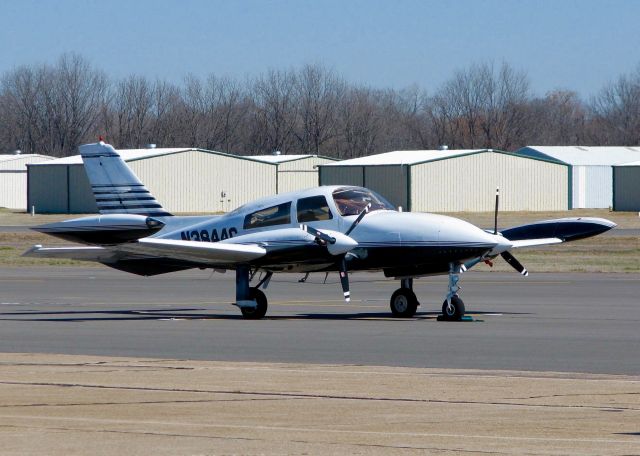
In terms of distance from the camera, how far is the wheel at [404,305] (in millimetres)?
22297

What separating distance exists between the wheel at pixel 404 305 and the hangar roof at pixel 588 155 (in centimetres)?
7220

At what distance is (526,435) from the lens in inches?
368

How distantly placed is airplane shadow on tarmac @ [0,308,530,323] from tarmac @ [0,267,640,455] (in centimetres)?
5

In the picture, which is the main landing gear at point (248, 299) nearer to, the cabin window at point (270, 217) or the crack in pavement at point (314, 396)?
the cabin window at point (270, 217)

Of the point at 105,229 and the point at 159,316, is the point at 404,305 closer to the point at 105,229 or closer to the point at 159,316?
the point at 159,316

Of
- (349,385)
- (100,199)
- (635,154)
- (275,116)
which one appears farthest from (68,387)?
(275,116)

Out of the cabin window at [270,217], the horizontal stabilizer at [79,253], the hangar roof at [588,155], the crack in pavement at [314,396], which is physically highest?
the hangar roof at [588,155]

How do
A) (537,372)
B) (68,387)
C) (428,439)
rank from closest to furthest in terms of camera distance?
(428,439) < (68,387) < (537,372)

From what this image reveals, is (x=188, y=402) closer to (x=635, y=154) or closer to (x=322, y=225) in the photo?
(x=322, y=225)

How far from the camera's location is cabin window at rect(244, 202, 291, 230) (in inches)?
875

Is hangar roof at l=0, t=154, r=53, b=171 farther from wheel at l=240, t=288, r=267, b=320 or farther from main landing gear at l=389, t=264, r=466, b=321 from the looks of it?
main landing gear at l=389, t=264, r=466, b=321

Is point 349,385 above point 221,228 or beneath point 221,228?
beneath

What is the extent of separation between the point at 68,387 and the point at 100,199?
12.3m

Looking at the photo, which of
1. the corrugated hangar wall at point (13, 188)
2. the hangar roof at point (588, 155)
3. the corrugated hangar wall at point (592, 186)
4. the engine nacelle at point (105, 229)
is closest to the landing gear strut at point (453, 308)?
the engine nacelle at point (105, 229)
